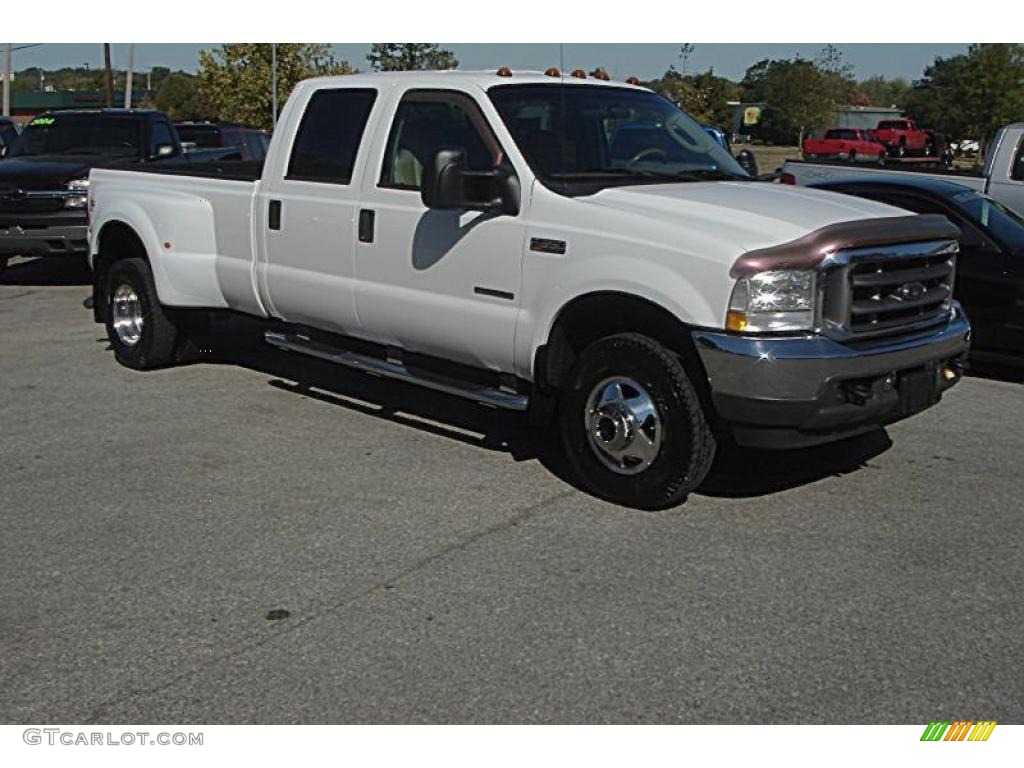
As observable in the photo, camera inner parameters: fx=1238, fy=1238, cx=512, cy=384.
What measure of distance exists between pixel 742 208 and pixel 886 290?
2.48 ft

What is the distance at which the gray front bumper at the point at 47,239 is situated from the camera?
1262 centimetres

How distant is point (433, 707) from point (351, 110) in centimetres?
428

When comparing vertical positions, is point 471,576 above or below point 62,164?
below

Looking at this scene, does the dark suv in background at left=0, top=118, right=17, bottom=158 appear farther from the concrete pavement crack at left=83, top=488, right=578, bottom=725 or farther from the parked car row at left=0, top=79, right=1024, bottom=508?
the concrete pavement crack at left=83, top=488, right=578, bottom=725

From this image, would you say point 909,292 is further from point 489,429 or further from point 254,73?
point 254,73

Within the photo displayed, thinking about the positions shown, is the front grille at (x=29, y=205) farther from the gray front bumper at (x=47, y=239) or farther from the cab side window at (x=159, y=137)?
the cab side window at (x=159, y=137)

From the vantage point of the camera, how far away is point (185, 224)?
26.4 ft

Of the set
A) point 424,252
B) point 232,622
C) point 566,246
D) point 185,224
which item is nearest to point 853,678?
point 232,622

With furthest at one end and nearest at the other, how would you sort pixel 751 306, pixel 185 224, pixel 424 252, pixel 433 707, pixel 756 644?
pixel 185 224
pixel 424 252
pixel 751 306
pixel 756 644
pixel 433 707

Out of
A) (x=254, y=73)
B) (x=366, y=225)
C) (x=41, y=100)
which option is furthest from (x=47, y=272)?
(x=41, y=100)

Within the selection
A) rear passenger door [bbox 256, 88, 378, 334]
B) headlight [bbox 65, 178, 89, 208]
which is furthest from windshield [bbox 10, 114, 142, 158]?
rear passenger door [bbox 256, 88, 378, 334]

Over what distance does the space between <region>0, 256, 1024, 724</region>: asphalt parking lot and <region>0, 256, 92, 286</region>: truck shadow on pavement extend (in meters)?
6.58

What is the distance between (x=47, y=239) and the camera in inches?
496

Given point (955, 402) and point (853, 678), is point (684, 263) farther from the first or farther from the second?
point (955, 402)
